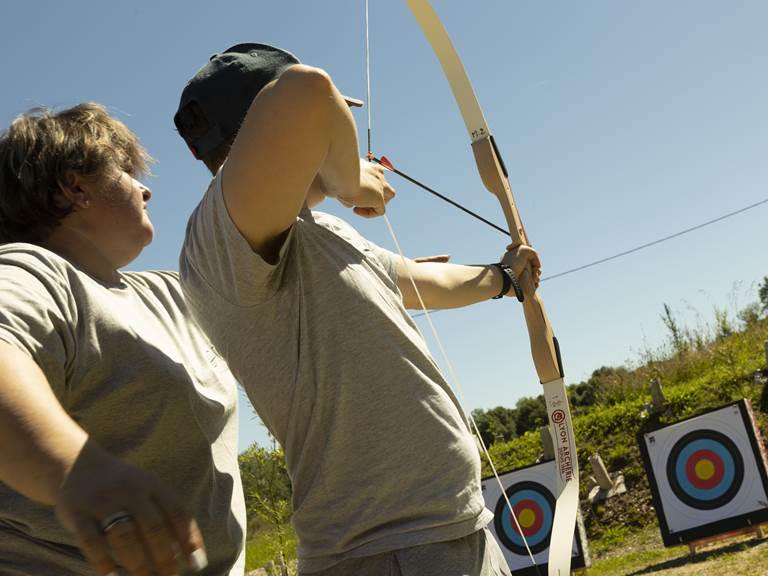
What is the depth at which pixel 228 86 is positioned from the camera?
1.18m

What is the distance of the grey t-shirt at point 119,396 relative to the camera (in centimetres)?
89

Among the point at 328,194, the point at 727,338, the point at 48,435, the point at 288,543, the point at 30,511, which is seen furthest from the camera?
the point at 727,338

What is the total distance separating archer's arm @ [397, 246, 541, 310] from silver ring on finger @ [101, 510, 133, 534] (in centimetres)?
93

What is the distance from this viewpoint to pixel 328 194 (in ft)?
4.05

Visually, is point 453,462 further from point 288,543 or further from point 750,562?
point 288,543

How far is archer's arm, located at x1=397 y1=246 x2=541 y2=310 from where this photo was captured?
1518 millimetres

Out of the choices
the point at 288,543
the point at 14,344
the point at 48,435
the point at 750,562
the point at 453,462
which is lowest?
the point at 750,562

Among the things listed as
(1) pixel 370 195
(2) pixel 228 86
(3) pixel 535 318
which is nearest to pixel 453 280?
(3) pixel 535 318

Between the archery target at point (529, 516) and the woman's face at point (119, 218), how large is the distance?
4.69 m

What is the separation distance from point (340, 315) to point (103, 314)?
299 mm

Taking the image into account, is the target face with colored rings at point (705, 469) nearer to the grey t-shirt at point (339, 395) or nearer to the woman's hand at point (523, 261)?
the woman's hand at point (523, 261)

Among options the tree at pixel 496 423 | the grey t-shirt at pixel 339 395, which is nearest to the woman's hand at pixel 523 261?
the grey t-shirt at pixel 339 395

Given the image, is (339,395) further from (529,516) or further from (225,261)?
(529,516)

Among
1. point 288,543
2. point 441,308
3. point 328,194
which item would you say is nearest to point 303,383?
point 328,194
